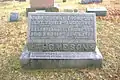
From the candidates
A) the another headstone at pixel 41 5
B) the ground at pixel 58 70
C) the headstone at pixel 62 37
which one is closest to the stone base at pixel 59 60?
the headstone at pixel 62 37

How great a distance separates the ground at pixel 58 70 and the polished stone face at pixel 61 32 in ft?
1.84

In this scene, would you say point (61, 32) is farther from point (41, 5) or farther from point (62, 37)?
point (41, 5)

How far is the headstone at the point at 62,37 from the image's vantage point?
5.41 meters

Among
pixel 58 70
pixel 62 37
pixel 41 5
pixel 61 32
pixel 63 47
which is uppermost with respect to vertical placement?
pixel 41 5

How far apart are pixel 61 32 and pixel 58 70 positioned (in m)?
0.90

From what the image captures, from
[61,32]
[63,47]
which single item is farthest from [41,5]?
Answer: [63,47]

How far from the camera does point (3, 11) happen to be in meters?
11.1

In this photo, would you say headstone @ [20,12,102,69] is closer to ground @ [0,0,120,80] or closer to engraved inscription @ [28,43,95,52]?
engraved inscription @ [28,43,95,52]

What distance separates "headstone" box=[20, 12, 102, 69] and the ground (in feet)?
0.61

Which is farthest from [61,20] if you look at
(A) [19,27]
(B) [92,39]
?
(A) [19,27]

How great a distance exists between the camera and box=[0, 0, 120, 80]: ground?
515 cm

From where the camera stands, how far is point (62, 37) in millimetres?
5492

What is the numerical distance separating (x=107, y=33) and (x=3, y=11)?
5466 mm

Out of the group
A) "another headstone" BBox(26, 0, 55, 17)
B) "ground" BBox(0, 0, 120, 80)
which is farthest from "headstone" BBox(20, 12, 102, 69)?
"another headstone" BBox(26, 0, 55, 17)
